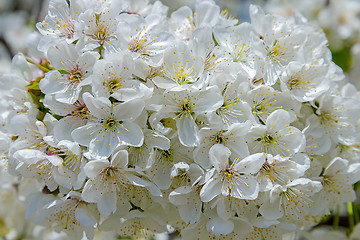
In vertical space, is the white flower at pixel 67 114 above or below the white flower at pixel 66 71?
below

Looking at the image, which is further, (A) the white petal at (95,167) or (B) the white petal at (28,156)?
(B) the white petal at (28,156)

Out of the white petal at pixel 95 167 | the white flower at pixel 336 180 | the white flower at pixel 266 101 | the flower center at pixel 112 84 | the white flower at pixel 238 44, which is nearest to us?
the white petal at pixel 95 167

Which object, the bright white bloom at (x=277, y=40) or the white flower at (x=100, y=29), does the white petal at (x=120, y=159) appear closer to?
the white flower at (x=100, y=29)

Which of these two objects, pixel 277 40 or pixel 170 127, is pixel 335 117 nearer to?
pixel 277 40

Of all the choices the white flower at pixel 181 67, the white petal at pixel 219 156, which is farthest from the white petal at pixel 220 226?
the white flower at pixel 181 67

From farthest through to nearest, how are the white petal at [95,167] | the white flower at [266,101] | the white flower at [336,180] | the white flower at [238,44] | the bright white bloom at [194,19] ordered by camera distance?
the bright white bloom at [194,19], the white flower at [336,180], the white flower at [238,44], the white flower at [266,101], the white petal at [95,167]

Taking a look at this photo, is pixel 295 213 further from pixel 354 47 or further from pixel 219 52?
pixel 354 47

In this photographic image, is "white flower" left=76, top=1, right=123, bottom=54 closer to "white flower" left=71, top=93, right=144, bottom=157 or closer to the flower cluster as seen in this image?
the flower cluster

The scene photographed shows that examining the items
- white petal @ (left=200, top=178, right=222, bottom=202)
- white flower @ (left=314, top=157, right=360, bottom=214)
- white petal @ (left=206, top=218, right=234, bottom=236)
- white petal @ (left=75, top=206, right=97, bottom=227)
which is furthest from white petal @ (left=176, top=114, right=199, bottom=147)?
white flower @ (left=314, top=157, right=360, bottom=214)
